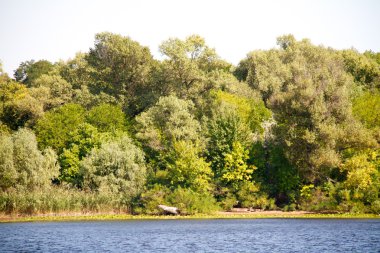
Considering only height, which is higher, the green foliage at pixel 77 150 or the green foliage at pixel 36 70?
A: the green foliage at pixel 36 70

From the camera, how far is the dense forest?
68.6 metres

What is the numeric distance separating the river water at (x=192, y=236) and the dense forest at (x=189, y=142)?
9803 millimetres

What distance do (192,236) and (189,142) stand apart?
93.6 ft

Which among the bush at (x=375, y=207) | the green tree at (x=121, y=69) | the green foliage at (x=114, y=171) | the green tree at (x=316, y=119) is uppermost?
the green tree at (x=121, y=69)

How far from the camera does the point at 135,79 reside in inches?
3762

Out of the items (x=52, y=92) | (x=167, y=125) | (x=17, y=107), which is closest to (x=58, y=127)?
(x=17, y=107)

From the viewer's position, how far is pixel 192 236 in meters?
48.2

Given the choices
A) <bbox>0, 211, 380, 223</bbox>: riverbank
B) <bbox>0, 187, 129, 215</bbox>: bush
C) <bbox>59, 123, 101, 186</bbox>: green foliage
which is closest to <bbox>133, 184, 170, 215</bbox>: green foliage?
<bbox>0, 211, 380, 223</bbox>: riverbank

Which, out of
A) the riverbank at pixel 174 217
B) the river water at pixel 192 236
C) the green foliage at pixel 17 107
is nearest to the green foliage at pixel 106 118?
the green foliage at pixel 17 107

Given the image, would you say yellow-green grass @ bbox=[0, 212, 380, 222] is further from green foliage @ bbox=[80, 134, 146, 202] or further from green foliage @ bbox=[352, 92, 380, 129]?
green foliage @ bbox=[352, 92, 380, 129]

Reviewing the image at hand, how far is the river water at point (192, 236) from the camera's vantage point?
40.0 metres

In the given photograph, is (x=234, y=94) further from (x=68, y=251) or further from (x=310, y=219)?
(x=68, y=251)

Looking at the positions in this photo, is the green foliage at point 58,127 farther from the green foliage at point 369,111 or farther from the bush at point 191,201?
the green foliage at point 369,111

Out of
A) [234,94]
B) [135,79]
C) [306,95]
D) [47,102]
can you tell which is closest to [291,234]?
[306,95]
